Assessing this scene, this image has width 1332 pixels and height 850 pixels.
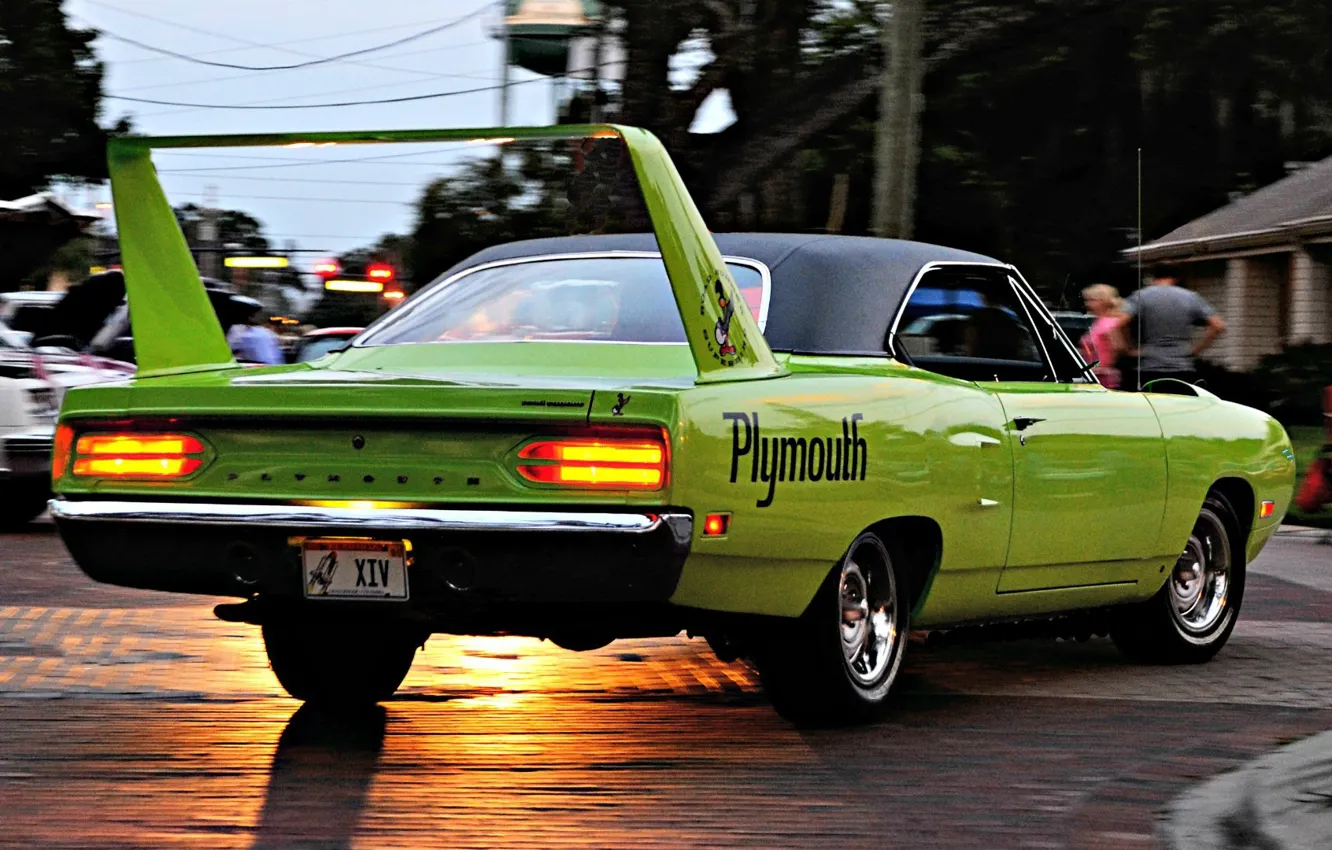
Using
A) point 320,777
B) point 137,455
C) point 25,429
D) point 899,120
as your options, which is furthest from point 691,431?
point 899,120

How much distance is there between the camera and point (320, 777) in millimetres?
5902

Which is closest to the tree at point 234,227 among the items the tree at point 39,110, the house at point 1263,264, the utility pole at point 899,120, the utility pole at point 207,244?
the utility pole at point 207,244

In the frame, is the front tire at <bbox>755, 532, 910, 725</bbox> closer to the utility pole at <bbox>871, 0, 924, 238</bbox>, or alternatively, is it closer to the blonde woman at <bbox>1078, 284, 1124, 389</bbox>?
the blonde woman at <bbox>1078, 284, 1124, 389</bbox>

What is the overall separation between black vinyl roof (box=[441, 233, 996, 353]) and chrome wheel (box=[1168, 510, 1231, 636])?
2.04 m

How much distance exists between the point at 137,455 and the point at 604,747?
61.6 inches

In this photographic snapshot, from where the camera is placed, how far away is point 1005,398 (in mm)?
7215

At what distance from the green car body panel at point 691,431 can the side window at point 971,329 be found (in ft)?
0.62

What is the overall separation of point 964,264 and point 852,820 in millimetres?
2656

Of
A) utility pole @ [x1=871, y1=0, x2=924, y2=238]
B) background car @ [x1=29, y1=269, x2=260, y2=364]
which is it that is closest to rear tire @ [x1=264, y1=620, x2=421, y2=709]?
background car @ [x1=29, y1=269, x2=260, y2=364]

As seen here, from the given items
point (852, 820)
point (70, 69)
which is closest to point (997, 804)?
point (852, 820)

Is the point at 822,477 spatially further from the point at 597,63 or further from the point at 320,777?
the point at 597,63

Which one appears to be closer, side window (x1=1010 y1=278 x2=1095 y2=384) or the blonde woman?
side window (x1=1010 y1=278 x2=1095 y2=384)

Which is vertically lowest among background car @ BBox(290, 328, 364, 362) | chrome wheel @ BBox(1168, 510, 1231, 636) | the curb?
the curb

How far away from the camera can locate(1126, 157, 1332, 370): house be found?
31531mm
